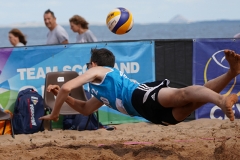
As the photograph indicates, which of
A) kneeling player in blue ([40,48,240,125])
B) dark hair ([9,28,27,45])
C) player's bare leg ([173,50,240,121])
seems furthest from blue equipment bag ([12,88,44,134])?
player's bare leg ([173,50,240,121])

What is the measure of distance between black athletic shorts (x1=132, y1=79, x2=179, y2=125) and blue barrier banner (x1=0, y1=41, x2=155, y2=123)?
11.8ft

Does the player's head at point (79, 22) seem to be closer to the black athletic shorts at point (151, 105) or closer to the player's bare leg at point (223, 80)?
the black athletic shorts at point (151, 105)

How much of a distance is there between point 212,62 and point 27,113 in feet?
11.9

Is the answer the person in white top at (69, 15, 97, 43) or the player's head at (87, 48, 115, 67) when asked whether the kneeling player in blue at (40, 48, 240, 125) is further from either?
the person in white top at (69, 15, 97, 43)

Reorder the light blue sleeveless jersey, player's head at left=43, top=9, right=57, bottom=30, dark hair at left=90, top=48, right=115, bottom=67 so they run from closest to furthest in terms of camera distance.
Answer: the light blue sleeveless jersey → dark hair at left=90, top=48, right=115, bottom=67 → player's head at left=43, top=9, right=57, bottom=30

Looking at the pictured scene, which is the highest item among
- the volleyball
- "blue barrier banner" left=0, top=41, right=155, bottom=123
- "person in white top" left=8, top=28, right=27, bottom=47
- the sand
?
the volleyball

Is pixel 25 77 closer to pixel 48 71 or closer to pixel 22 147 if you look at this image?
pixel 48 71

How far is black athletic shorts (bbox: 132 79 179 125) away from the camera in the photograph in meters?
6.75

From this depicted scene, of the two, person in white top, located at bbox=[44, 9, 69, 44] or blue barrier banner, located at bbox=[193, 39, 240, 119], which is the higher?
person in white top, located at bbox=[44, 9, 69, 44]

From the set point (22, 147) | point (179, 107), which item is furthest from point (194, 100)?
point (22, 147)

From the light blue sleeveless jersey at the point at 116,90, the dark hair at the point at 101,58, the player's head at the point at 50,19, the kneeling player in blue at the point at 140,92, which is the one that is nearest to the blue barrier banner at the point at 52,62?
the player's head at the point at 50,19

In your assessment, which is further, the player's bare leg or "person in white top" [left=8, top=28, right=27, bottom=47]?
"person in white top" [left=8, top=28, right=27, bottom=47]

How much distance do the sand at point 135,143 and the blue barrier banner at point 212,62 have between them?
0.66 m

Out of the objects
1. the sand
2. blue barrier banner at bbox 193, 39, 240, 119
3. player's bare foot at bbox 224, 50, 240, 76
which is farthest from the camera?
blue barrier banner at bbox 193, 39, 240, 119
